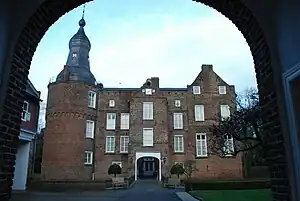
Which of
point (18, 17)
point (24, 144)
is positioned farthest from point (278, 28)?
point (24, 144)

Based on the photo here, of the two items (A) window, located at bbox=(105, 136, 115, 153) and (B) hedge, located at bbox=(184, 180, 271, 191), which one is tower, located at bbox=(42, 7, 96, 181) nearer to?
Answer: (A) window, located at bbox=(105, 136, 115, 153)

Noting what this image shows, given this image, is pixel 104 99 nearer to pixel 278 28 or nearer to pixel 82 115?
pixel 82 115

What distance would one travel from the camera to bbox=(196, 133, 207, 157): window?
98.3 feet

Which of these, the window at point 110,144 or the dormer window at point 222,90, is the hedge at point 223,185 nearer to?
the window at point 110,144

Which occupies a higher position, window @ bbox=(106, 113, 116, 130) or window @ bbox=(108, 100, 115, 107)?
window @ bbox=(108, 100, 115, 107)

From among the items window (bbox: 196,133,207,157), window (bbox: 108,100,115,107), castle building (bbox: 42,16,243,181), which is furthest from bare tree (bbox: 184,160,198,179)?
window (bbox: 108,100,115,107)

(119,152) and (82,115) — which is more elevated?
(82,115)

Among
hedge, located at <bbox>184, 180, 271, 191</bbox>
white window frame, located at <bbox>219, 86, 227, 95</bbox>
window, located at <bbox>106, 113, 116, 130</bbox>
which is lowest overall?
hedge, located at <bbox>184, 180, 271, 191</bbox>

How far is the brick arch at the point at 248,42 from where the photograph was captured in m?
3.44

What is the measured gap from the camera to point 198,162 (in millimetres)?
29688

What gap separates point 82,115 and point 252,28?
2678 centimetres

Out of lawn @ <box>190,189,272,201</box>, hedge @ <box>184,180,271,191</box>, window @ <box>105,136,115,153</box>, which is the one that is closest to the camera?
lawn @ <box>190,189,272,201</box>

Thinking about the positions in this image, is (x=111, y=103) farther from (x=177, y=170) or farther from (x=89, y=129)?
(x=177, y=170)

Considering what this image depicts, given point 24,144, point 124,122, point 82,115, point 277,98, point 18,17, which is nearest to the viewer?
point 277,98
